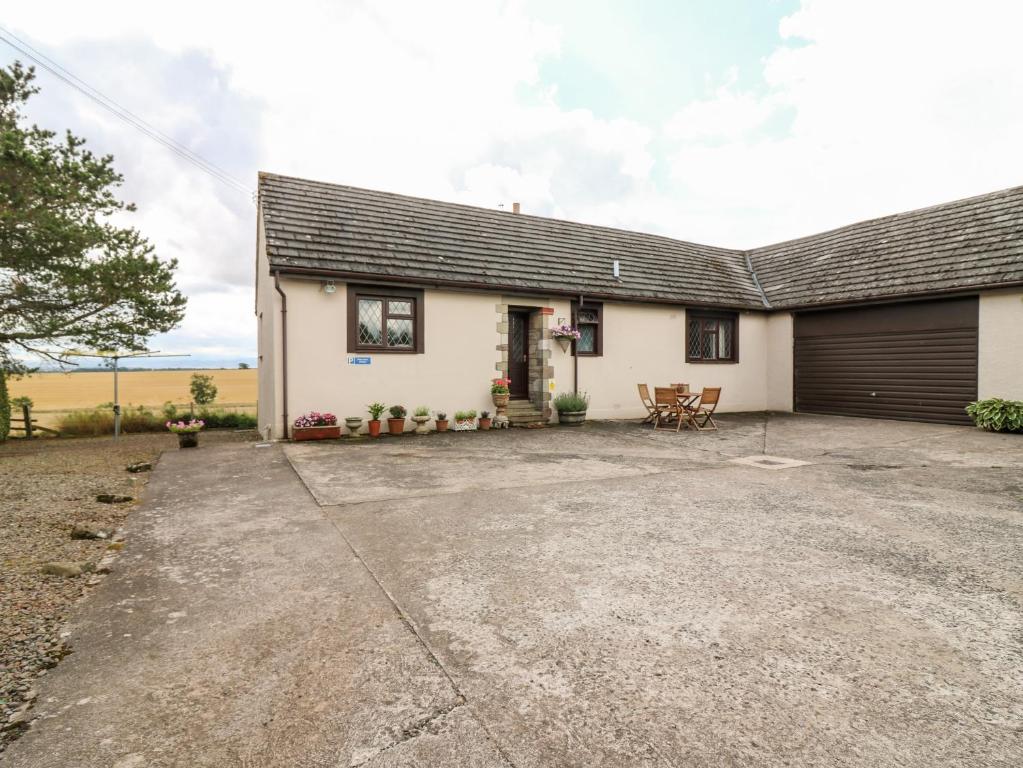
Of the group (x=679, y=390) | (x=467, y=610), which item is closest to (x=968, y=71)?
(x=679, y=390)

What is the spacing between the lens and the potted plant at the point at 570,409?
41.2 feet

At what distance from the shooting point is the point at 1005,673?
2.25m

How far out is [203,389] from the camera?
77.3 ft

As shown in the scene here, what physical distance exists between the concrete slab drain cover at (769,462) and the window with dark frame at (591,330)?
6132 millimetres

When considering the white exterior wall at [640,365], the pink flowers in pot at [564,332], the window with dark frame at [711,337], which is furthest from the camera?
the window with dark frame at [711,337]

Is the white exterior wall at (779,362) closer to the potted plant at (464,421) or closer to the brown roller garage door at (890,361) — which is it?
the brown roller garage door at (890,361)

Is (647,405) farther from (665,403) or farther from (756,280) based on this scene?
(756,280)

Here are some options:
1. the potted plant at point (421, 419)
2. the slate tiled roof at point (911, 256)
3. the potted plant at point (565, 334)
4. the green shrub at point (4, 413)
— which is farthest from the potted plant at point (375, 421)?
the slate tiled roof at point (911, 256)

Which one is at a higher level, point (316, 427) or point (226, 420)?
point (316, 427)

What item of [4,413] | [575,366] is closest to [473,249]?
[575,366]

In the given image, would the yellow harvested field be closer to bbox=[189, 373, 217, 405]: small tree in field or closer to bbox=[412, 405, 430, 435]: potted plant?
bbox=[189, 373, 217, 405]: small tree in field

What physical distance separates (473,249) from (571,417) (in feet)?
16.5

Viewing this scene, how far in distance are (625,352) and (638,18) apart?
777 centimetres

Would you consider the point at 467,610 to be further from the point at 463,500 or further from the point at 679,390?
the point at 679,390
